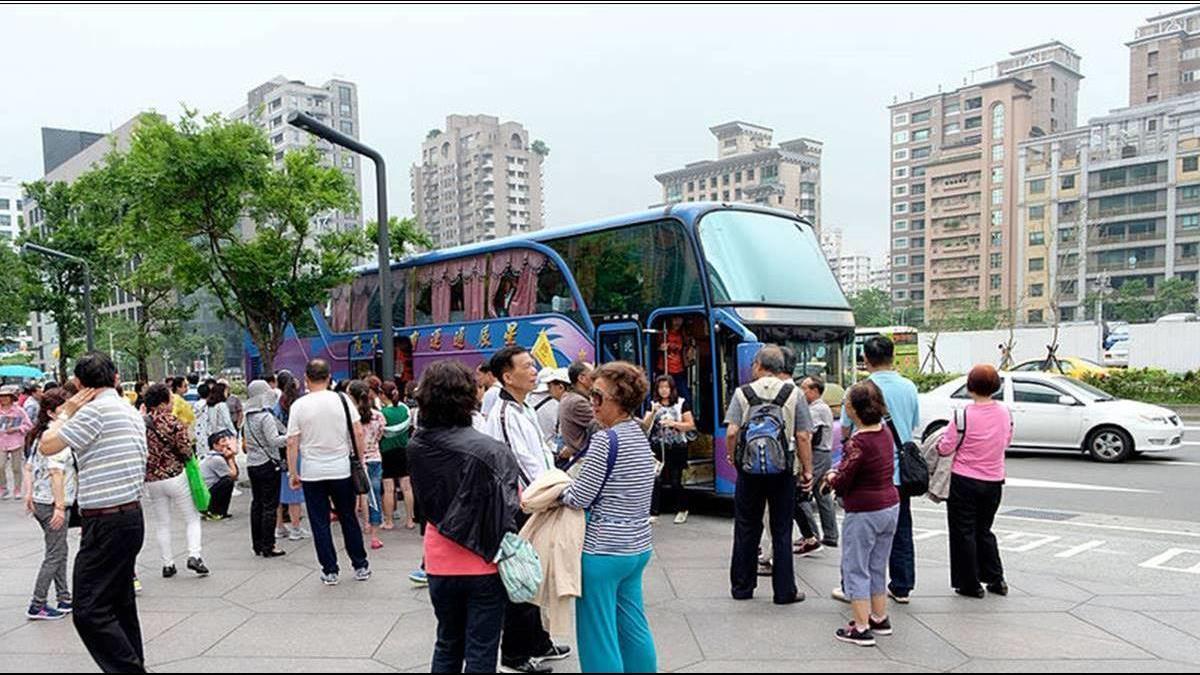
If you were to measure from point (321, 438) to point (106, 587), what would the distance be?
6.90ft

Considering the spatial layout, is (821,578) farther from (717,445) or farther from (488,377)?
(488,377)

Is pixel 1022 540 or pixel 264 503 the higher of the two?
pixel 264 503

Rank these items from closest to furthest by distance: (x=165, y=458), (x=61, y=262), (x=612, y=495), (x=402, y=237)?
(x=612, y=495) → (x=165, y=458) → (x=402, y=237) → (x=61, y=262)

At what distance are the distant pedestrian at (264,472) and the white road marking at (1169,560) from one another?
803 centimetres

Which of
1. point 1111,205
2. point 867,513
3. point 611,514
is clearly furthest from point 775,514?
point 1111,205

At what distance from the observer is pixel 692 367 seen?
30.3ft

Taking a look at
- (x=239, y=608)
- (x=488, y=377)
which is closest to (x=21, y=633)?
(x=239, y=608)

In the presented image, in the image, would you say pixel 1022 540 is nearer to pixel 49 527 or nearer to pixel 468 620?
pixel 468 620

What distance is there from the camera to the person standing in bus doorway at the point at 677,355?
30.4ft

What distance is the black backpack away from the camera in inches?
206

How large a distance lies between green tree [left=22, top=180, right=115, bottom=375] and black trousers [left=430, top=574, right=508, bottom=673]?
2597 centimetres

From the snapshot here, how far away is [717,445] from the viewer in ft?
28.7

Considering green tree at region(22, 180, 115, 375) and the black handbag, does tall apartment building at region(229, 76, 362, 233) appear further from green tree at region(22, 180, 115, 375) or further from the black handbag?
the black handbag

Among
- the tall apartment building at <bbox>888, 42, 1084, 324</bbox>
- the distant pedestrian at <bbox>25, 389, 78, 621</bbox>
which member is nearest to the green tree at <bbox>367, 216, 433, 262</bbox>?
the distant pedestrian at <bbox>25, 389, 78, 621</bbox>
